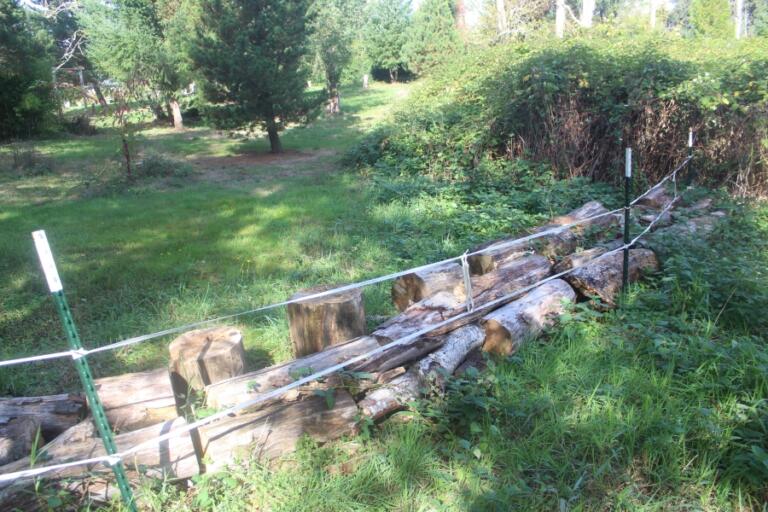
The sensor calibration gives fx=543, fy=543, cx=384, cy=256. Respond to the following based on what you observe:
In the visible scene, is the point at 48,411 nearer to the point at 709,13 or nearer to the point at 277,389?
the point at 277,389

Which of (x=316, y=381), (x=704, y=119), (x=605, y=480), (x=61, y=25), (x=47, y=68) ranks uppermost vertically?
(x=61, y=25)

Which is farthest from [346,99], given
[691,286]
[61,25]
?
[691,286]

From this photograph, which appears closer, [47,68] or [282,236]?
[282,236]

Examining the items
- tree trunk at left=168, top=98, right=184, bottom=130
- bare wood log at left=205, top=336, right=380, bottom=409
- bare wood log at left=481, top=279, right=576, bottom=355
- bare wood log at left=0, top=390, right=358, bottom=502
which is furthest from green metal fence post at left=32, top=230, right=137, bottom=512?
tree trunk at left=168, top=98, right=184, bottom=130

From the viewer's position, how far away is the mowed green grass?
172 inches

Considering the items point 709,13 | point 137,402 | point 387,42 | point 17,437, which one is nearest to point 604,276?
point 137,402

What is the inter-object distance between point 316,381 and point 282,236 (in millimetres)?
4158

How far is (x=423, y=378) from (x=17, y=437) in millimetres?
2071

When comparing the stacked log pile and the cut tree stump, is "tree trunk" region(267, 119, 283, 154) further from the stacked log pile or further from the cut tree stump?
the cut tree stump

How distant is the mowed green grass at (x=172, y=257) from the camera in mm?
4379

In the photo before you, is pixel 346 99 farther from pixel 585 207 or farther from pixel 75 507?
pixel 75 507

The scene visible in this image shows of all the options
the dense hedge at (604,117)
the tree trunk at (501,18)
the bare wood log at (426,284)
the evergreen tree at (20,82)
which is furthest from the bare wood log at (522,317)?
the evergreen tree at (20,82)

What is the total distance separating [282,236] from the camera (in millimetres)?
6883

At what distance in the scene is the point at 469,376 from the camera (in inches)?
120
